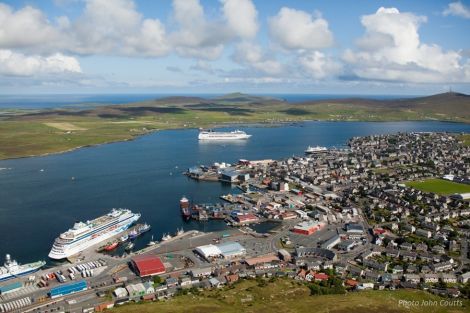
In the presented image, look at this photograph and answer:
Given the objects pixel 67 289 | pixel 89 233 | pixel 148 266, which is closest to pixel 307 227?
pixel 148 266

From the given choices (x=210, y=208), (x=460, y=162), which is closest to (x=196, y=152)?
(x=210, y=208)

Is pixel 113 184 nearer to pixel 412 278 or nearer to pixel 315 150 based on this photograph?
pixel 412 278

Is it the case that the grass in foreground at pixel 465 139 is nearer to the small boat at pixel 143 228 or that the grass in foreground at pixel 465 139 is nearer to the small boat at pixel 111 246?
the small boat at pixel 143 228

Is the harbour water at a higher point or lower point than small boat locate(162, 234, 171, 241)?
higher

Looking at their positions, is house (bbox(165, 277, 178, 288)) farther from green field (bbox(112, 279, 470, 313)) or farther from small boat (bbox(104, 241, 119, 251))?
small boat (bbox(104, 241, 119, 251))

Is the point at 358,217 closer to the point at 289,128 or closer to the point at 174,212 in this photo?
the point at 174,212

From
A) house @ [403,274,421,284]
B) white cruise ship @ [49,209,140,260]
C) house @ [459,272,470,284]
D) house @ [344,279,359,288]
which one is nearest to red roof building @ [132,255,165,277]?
white cruise ship @ [49,209,140,260]
